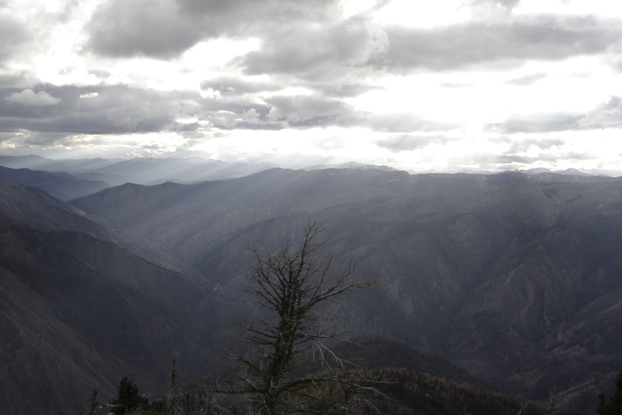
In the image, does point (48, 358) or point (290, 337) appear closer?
point (290, 337)

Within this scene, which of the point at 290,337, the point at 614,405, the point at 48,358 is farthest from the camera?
the point at 48,358

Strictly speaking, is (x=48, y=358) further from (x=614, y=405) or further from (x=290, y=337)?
(x=290, y=337)

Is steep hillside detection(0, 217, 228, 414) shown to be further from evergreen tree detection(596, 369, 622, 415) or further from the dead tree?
the dead tree

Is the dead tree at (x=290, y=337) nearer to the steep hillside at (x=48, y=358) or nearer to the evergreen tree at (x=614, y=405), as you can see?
the evergreen tree at (x=614, y=405)

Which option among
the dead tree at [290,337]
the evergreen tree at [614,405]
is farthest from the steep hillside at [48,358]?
the dead tree at [290,337]

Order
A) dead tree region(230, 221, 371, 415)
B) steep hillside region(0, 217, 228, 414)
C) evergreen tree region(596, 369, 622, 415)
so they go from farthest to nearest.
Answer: steep hillside region(0, 217, 228, 414)
evergreen tree region(596, 369, 622, 415)
dead tree region(230, 221, 371, 415)

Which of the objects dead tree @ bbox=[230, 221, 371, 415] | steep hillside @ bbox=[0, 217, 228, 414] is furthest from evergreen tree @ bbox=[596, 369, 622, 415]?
steep hillside @ bbox=[0, 217, 228, 414]

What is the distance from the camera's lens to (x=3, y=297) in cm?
16212

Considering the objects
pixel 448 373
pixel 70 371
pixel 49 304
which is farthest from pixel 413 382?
pixel 49 304

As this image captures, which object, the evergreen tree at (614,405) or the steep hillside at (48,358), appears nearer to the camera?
the evergreen tree at (614,405)

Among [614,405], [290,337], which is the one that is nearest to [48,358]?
[614,405]

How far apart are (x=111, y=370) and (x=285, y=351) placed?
193133mm

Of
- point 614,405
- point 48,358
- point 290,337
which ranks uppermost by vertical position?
point 290,337

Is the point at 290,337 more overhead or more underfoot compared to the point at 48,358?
more overhead
